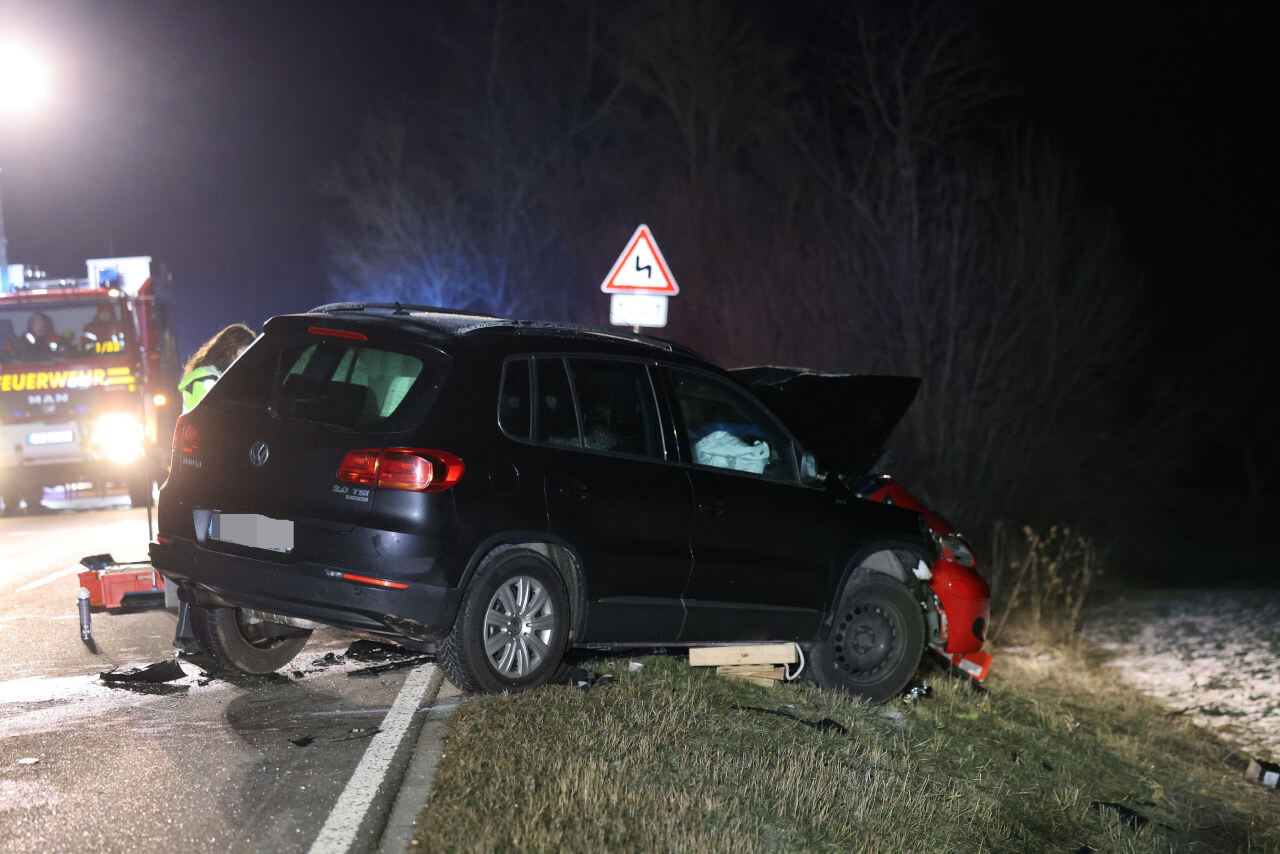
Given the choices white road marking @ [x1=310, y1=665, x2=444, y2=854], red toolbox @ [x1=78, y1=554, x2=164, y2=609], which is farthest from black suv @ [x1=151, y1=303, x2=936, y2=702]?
red toolbox @ [x1=78, y1=554, x2=164, y2=609]

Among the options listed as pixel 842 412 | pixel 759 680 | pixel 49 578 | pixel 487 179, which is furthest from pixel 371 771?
pixel 487 179

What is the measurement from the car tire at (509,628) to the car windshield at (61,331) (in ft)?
40.9

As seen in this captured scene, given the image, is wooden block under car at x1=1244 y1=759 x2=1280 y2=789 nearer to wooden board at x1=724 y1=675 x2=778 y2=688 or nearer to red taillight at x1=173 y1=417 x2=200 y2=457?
wooden board at x1=724 y1=675 x2=778 y2=688

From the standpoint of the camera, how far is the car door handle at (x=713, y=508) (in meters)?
6.44

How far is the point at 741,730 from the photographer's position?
602cm

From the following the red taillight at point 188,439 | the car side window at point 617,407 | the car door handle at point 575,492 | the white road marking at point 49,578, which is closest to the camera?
the car door handle at point 575,492

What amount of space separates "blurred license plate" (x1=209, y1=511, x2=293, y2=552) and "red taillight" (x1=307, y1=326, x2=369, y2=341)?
0.89 m

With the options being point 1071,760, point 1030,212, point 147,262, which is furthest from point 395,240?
point 1071,760

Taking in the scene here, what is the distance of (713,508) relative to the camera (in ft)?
21.3

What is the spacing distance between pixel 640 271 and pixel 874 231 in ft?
35.1

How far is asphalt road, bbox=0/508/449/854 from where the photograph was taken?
169 inches

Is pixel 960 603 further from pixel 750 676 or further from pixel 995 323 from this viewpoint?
pixel 995 323

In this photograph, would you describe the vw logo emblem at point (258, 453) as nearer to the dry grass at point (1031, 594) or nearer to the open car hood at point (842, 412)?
the open car hood at point (842, 412)

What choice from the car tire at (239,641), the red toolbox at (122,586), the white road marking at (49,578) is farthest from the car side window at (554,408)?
the white road marking at (49,578)
